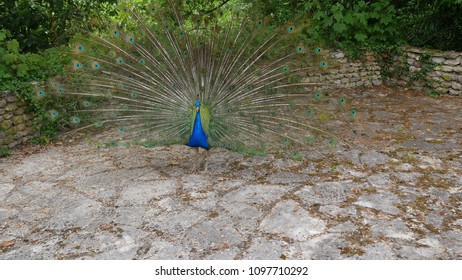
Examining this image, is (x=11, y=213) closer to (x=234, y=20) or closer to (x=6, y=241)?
(x=6, y=241)

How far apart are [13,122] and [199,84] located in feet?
9.15

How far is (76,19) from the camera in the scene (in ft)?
22.9

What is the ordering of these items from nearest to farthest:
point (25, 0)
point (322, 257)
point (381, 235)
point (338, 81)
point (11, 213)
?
point (322, 257)
point (381, 235)
point (11, 213)
point (25, 0)
point (338, 81)

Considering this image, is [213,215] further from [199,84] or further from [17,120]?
[17,120]

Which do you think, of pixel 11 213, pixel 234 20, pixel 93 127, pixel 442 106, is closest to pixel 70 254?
pixel 11 213

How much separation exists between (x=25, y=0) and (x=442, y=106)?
22.5 ft

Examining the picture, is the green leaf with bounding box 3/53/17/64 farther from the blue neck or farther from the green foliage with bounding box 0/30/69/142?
the blue neck

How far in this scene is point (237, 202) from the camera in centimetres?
387

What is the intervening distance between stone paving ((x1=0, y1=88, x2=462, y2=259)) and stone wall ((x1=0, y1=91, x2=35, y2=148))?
0.21m

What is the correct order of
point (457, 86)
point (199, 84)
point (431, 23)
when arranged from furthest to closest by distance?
1. point (431, 23)
2. point (457, 86)
3. point (199, 84)

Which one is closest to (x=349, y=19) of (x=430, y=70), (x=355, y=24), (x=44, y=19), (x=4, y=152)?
(x=355, y=24)

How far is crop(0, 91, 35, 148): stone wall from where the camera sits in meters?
5.37

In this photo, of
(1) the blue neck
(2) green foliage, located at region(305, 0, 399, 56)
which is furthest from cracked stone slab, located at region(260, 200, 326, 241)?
(2) green foliage, located at region(305, 0, 399, 56)

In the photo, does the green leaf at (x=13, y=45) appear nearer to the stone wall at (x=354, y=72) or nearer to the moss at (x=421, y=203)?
the moss at (x=421, y=203)
